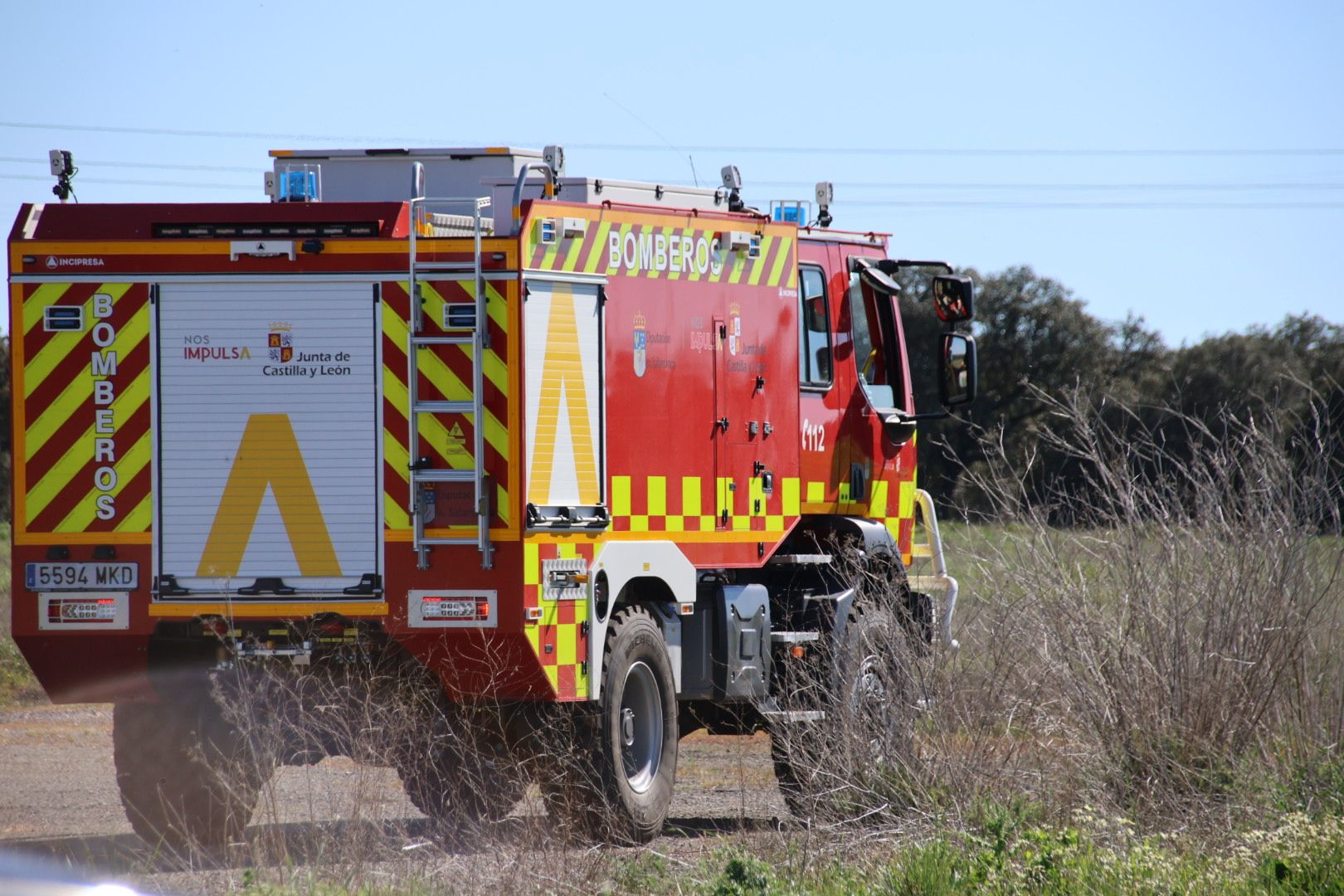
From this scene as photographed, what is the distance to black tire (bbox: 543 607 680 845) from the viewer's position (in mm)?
9000

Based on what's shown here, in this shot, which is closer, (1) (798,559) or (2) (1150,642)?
(2) (1150,642)

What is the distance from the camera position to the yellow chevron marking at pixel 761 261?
1075 cm

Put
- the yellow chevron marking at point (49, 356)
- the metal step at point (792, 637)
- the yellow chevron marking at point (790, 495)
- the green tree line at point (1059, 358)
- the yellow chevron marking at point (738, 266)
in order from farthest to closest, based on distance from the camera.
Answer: the green tree line at point (1059, 358) → the yellow chevron marking at point (790, 495) → the metal step at point (792, 637) → the yellow chevron marking at point (738, 266) → the yellow chevron marking at point (49, 356)

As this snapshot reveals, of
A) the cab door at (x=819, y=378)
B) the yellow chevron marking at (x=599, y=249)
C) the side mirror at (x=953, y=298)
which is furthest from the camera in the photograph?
the side mirror at (x=953, y=298)

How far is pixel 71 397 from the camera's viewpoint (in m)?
8.81

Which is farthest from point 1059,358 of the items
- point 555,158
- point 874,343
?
point 555,158

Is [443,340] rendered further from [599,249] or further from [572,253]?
[599,249]

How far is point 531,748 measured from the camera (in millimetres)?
9109

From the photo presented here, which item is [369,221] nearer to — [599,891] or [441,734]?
[441,734]

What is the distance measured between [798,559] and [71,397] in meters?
4.41

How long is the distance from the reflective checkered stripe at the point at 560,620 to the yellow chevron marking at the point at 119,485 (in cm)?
194

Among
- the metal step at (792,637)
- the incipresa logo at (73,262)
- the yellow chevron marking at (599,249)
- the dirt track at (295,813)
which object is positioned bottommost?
the dirt track at (295,813)

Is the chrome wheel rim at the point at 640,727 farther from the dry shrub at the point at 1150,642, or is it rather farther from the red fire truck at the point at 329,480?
the dry shrub at the point at 1150,642

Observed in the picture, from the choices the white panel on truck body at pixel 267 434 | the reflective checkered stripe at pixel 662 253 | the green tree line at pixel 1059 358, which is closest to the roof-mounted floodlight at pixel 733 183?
the reflective checkered stripe at pixel 662 253
